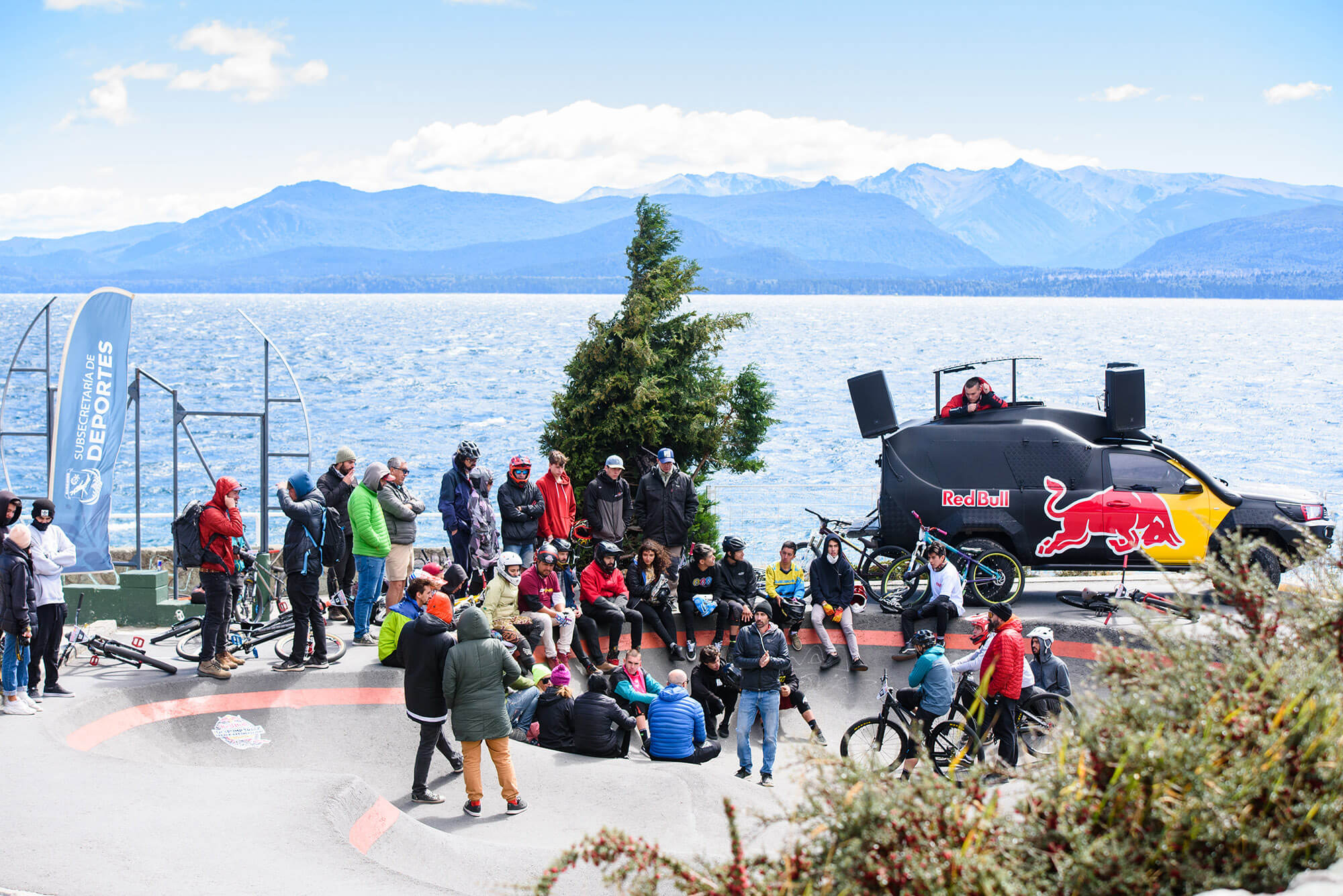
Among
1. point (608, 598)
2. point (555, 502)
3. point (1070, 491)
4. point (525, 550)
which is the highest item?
point (1070, 491)

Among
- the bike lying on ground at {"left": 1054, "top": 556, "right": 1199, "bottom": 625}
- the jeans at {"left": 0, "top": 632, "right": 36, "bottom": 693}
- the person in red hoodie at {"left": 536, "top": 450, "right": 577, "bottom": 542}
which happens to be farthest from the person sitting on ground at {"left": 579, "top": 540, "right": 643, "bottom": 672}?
the bike lying on ground at {"left": 1054, "top": 556, "right": 1199, "bottom": 625}

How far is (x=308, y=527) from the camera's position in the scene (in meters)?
11.4

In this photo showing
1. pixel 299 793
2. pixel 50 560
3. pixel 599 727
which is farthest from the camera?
pixel 599 727

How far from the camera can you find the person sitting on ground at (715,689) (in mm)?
12391

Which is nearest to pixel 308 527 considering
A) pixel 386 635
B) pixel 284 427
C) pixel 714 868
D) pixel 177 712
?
pixel 386 635

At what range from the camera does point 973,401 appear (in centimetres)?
1502

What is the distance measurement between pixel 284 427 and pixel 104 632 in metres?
64.3

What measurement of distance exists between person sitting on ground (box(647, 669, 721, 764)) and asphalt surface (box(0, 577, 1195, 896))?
1.06 feet

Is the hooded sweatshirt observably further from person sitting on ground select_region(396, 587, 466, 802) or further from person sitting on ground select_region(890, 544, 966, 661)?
person sitting on ground select_region(890, 544, 966, 661)

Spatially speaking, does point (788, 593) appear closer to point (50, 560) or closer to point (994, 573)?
point (994, 573)

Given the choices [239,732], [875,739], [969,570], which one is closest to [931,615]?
[969,570]

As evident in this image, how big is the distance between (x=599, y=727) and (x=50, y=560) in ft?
18.5

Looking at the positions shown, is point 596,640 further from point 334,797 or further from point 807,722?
point 334,797

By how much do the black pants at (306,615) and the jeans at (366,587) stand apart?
0.83 m
